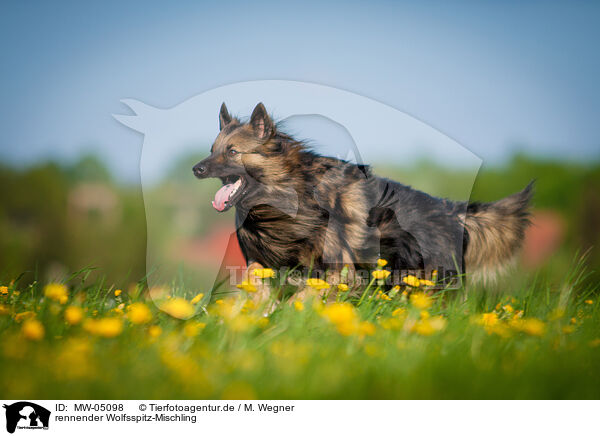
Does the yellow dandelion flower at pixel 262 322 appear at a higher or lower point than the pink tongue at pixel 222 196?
lower

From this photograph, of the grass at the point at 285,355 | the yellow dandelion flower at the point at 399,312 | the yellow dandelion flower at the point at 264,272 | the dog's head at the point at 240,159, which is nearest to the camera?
the grass at the point at 285,355

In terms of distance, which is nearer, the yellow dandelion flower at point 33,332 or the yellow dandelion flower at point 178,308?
the yellow dandelion flower at point 33,332

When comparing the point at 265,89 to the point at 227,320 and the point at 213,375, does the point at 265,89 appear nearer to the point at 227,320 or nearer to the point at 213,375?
the point at 227,320

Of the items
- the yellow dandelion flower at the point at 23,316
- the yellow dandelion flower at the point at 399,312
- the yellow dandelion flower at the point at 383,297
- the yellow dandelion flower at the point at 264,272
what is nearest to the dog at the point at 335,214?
the yellow dandelion flower at the point at 383,297

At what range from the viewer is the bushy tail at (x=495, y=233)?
13.2ft

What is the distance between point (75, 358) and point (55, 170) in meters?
16.3

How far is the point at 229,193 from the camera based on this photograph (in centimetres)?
298

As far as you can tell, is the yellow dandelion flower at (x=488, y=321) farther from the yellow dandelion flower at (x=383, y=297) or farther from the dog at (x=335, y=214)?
the dog at (x=335, y=214)

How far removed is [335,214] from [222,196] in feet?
3.13

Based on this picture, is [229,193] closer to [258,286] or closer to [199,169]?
[199,169]

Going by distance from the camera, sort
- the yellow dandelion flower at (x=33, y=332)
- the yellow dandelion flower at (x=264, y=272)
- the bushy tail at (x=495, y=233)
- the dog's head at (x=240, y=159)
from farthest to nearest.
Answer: the bushy tail at (x=495, y=233), the dog's head at (x=240, y=159), the yellow dandelion flower at (x=264, y=272), the yellow dandelion flower at (x=33, y=332)

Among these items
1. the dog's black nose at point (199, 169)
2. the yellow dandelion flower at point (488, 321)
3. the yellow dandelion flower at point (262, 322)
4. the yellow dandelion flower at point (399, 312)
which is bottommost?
the yellow dandelion flower at point (399, 312)

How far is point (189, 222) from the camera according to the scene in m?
3.15
